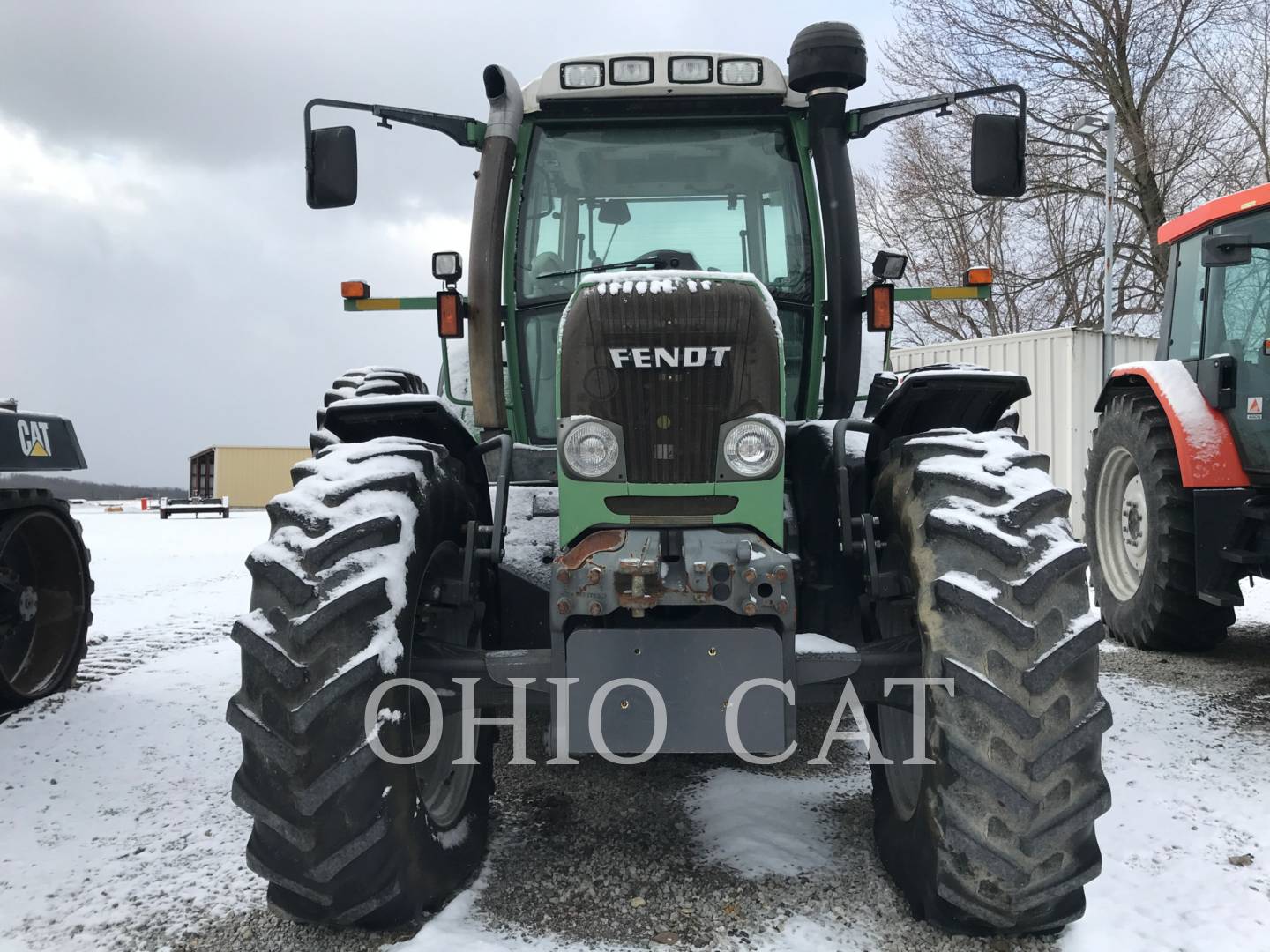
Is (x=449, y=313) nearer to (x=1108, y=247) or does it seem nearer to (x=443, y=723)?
(x=443, y=723)

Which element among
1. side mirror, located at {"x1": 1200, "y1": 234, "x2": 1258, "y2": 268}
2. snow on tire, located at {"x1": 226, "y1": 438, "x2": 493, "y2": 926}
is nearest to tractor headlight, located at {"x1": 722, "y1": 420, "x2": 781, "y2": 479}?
snow on tire, located at {"x1": 226, "y1": 438, "x2": 493, "y2": 926}

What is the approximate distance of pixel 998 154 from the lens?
11.5 ft

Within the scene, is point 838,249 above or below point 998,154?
below

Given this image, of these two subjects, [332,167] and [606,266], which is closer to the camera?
[332,167]

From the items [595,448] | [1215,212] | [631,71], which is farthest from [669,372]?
[1215,212]

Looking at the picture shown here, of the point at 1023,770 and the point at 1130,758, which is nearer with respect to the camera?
the point at 1023,770

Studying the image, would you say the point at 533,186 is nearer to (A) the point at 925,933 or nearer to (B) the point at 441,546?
(B) the point at 441,546

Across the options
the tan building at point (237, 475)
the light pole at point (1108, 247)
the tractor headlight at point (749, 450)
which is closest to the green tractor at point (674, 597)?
the tractor headlight at point (749, 450)

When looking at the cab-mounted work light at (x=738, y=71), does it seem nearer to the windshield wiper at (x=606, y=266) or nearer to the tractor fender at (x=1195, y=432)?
the windshield wiper at (x=606, y=266)

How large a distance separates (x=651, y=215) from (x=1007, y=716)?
2.25 meters

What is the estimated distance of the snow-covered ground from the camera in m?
2.71

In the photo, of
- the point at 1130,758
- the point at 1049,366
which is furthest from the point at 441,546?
the point at 1049,366

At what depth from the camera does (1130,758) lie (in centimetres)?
421

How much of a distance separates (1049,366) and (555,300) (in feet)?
33.0
